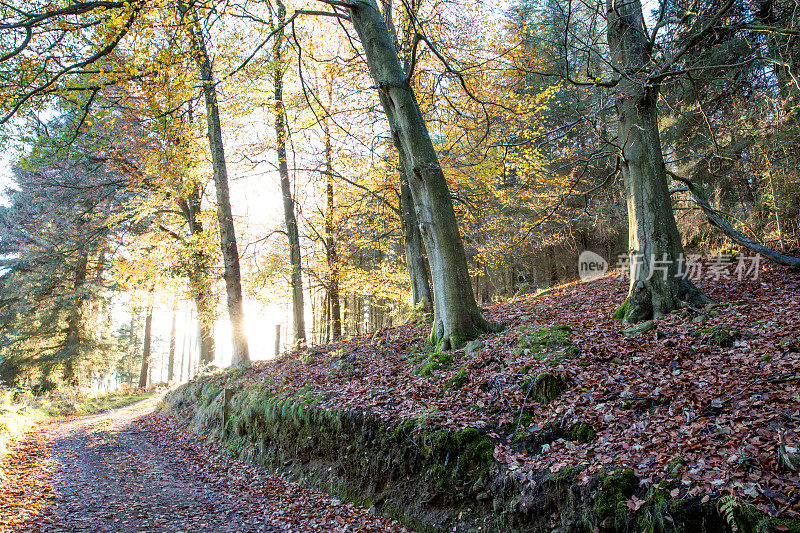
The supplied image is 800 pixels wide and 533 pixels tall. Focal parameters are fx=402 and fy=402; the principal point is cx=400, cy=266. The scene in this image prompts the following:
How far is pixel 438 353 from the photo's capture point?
6.86 metres

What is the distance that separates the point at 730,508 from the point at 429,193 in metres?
5.50

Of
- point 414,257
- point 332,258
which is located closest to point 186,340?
point 332,258

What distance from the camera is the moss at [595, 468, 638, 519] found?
309 centimetres

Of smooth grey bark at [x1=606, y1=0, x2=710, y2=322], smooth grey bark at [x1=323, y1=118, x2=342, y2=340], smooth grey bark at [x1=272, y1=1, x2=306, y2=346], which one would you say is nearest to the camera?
smooth grey bark at [x1=606, y1=0, x2=710, y2=322]

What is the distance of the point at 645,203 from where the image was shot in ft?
20.9

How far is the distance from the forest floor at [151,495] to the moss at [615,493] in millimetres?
2329

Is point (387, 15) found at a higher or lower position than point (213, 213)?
higher

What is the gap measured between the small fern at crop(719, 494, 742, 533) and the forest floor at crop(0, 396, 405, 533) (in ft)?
10.2

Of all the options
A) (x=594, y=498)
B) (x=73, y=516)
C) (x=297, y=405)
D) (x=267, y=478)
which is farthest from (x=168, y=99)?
(x=594, y=498)

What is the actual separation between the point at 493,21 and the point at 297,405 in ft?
34.1

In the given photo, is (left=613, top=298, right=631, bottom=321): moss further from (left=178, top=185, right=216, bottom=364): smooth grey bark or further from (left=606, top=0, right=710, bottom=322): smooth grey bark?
(left=178, top=185, right=216, bottom=364): smooth grey bark

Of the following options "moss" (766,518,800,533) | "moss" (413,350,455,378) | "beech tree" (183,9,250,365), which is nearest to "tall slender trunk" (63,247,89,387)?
"beech tree" (183,9,250,365)

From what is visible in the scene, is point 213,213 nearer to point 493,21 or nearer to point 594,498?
point 493,21

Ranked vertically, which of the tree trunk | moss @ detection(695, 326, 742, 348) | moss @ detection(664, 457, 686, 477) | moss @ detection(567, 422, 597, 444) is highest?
the tree trunk
